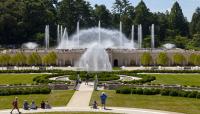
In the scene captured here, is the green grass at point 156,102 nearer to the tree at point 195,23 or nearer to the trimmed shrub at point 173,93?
the trimmed shrub at point 173,93

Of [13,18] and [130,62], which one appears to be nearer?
[130,62]

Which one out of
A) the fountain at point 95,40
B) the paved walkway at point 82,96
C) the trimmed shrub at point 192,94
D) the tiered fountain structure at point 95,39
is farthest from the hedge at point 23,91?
the tiered fountain structure at point 95,39

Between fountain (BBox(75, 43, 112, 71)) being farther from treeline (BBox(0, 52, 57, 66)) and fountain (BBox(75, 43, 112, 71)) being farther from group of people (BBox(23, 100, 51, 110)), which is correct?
group of people (BBox(23, 100, 51, 110))

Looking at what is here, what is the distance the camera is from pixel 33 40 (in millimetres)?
119688

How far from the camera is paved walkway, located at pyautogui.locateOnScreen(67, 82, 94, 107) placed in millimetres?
38500

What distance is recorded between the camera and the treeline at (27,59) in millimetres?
87375

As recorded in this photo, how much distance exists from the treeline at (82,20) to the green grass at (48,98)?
72.2m

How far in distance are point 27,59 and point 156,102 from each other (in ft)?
170

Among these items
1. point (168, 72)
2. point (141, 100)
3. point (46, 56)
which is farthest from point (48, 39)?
point (141, 100)

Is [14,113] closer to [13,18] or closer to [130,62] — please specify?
[130,62]

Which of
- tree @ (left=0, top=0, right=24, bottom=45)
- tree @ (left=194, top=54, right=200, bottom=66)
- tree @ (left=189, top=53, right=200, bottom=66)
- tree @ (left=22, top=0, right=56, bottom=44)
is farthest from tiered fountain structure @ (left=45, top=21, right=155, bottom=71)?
tree @ (left=194, top=54, right=200, bottom=66)

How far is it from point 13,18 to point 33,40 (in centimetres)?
795

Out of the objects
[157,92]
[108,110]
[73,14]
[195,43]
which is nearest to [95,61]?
[157,92]

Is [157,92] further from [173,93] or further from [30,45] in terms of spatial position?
[30,45]
